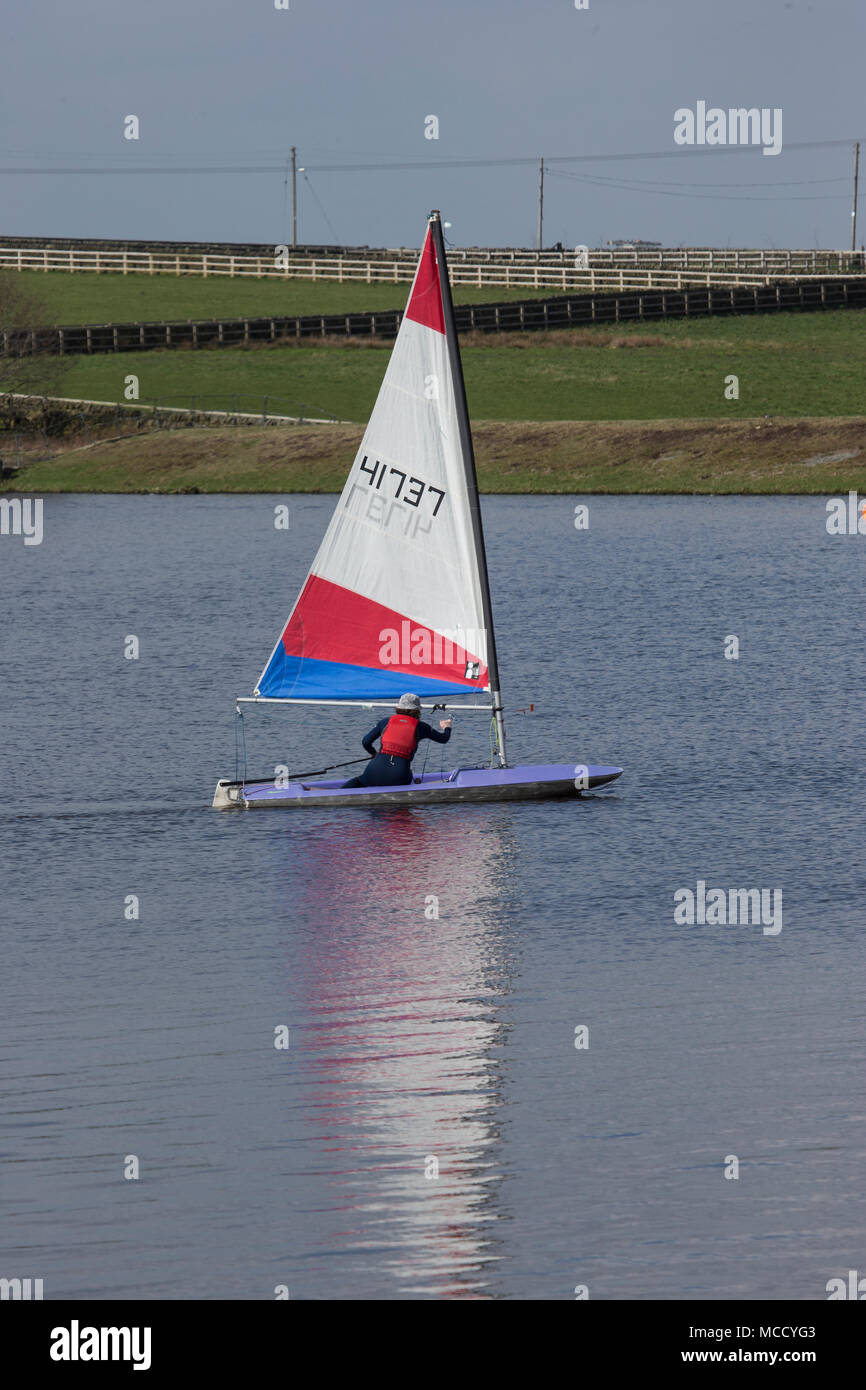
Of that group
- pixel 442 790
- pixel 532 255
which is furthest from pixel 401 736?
pixel 532 255

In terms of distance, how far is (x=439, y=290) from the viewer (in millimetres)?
28922

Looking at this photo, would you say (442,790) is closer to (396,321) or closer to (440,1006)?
(440,1006)

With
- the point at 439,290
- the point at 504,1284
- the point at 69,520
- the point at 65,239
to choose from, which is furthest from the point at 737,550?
the point at 65,239

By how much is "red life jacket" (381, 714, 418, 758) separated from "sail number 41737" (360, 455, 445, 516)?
3615 millimetres

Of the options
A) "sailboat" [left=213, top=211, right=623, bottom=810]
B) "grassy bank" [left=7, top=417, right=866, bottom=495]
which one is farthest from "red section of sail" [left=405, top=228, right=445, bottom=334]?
"grassy bank" [left=7, top=417, right=866, bottom=495]

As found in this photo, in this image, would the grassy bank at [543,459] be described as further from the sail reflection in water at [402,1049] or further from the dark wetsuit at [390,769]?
the sail reflection in water at [402,1049]

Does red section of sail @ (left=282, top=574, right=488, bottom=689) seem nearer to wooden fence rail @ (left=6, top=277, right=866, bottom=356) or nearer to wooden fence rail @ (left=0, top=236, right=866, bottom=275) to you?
wooden fence rail @ (left=6, top=277, right=866, bottom=356)

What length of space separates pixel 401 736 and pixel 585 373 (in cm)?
7487

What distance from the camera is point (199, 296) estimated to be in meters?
130

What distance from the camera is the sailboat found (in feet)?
95.6

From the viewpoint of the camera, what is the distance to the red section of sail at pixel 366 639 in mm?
30156

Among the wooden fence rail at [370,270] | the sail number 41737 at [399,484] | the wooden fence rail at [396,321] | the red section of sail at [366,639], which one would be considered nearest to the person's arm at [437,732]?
the red section of sail at [366,639]

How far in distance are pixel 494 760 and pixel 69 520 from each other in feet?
160
